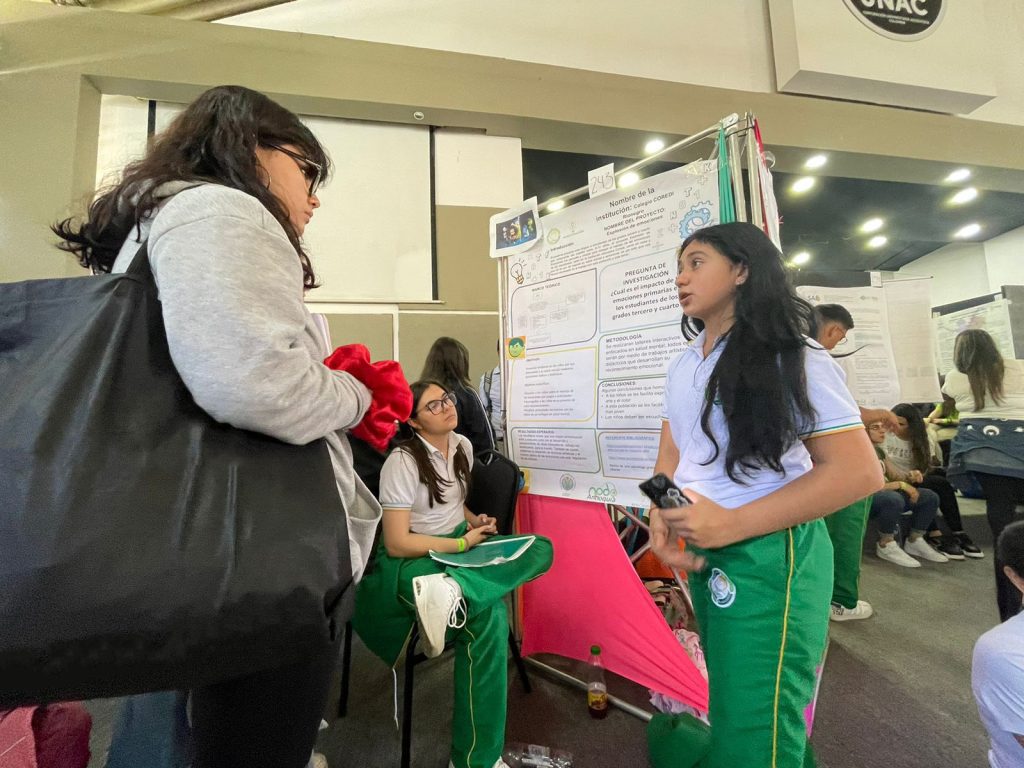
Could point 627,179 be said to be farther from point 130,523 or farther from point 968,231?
point 968,231

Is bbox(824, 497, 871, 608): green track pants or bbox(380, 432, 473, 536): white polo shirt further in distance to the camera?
bbox(824, 497, 871, 608): green track pants

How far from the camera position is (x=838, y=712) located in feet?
5.40

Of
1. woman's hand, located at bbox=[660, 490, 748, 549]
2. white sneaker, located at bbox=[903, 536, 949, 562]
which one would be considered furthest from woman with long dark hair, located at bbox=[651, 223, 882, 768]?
white sneaker, located at bbox=[903, 536, 949, 562]

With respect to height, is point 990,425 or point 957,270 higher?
point 957,270

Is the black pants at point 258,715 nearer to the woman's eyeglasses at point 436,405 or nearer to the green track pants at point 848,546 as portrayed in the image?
the woman's eyeglasses at point 436,405

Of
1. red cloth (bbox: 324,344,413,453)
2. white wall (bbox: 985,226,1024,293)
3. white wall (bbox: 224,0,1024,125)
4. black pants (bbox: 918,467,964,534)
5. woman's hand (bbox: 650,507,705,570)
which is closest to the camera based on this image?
red cloth (bbox: 324,344,413,453)

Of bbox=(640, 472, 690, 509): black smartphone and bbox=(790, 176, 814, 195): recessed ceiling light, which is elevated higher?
bbox=(790, 176, 814, 195): recessed ceiling light

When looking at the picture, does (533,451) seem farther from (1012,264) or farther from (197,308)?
(1012,264)

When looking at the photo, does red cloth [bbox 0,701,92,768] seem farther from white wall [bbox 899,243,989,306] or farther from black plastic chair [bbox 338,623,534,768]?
white wall [bbox 899,243,989,306]

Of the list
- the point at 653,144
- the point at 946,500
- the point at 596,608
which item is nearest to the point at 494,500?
the point at 596,608

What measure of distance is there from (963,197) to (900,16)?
9.35 ft

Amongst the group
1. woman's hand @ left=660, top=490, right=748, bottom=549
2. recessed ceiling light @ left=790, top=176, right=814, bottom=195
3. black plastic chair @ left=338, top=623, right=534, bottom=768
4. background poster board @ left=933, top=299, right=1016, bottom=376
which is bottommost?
black plastic chair @ left=338, top=623, right=534, bottom=768

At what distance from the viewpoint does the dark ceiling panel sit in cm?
457

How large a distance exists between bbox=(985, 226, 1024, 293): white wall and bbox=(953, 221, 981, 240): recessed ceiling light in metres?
0.50
